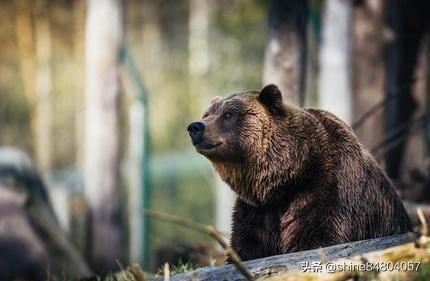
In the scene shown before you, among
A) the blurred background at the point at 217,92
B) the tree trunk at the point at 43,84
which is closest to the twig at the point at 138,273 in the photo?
the blurred background at the point at 217,92

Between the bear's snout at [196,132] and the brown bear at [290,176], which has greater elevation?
the bear's snout at [196,132]

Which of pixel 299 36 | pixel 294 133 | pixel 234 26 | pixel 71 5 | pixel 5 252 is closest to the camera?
pixel 294 133

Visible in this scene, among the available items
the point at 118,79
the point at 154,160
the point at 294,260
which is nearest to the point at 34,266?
the point at 118,79

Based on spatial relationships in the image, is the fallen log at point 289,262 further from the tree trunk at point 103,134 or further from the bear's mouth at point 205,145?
the tree trunk at point 103,134

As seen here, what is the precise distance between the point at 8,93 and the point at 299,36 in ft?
109

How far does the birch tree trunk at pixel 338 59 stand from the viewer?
11.1m

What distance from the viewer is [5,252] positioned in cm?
1147

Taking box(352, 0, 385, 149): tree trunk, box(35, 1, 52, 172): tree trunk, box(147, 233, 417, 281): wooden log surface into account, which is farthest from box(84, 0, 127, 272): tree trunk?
box(35, 1, 52, 172): tree trunk

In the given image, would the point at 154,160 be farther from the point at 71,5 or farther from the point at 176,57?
the point at 71,5

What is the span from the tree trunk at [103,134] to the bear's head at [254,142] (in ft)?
26.5

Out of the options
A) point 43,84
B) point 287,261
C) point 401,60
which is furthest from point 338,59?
point 43,84

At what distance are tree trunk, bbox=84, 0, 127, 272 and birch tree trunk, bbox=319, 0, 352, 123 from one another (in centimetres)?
419

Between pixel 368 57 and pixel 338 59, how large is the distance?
7.76 ft

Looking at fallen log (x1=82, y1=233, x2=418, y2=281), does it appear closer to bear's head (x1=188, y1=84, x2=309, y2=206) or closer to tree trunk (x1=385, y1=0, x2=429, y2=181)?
bear's head (x1=188, y1=84, x2=309, y2=206)
